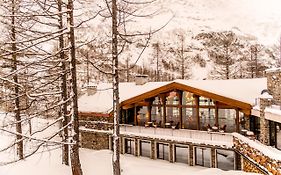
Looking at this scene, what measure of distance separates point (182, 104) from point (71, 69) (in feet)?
50.5

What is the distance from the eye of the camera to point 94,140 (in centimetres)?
2753

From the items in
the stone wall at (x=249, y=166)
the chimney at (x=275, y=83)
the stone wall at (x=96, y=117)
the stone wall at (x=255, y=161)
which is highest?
the chimney at (x=275, y=83)

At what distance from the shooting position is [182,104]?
23828mm

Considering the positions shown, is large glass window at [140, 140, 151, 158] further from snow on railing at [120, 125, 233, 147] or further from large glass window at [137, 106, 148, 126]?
large glass window at [137, 106, 148, 126]

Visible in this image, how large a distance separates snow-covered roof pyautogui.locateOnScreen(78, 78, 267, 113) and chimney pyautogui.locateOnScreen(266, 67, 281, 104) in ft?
11.1

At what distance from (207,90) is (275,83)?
567cm

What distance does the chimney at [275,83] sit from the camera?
15766mm

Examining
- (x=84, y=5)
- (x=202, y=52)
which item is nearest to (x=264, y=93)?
(x=84, y=5)

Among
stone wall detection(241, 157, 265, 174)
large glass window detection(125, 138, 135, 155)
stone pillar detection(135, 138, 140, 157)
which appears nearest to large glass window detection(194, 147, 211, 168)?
stone wall detection(241, 157, 265, 174)

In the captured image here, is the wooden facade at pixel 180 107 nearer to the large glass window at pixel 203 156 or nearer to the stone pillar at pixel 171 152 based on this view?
the stone pillar at pixel 171 152

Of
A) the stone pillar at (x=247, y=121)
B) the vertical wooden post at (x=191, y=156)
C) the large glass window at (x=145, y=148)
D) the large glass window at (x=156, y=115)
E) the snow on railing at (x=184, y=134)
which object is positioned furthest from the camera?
the large glass window at (x=156, y=115)

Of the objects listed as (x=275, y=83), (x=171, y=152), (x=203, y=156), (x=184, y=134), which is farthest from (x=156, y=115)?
(x=275, y=83)

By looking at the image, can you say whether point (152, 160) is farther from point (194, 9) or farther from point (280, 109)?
point (194, 9)

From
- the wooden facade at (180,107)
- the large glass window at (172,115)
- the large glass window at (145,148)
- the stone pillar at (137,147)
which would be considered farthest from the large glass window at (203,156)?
the stone pillar at (137,147)
